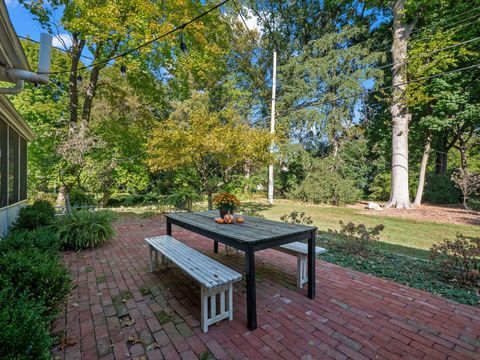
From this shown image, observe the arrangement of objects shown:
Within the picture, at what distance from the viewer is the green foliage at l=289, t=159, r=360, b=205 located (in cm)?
1270

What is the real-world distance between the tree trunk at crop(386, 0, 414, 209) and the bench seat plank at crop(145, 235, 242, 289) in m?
10.6

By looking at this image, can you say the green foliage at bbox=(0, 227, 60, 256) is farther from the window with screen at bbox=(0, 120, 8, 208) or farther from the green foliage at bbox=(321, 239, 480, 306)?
the green foliage at bbox=(321, 239, 480, 306)

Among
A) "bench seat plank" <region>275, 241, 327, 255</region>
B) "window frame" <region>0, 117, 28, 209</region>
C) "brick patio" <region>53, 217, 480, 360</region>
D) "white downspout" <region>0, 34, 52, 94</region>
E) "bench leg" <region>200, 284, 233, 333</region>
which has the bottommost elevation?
"brick patio" <region>53, 217, 480, 360</region>

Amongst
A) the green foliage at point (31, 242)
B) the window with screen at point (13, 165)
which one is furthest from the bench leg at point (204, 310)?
the window with screen at point (13, 165)

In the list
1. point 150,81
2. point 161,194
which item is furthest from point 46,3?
point 161,194

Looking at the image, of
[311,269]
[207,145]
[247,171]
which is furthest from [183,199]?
[311,269]

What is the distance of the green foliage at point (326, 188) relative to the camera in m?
12.7

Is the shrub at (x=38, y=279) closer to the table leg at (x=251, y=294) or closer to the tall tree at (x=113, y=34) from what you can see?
the table leg at (x=251, y=294)

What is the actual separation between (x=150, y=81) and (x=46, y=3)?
3990 millimetres

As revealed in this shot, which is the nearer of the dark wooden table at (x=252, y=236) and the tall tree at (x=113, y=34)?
the dark wooden table at (x=252, y=236)

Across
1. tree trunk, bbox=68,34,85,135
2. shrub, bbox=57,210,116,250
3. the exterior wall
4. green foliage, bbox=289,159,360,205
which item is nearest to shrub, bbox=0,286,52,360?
shrub, bbox=57,210,116,250

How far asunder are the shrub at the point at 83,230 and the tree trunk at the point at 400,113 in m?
11.1

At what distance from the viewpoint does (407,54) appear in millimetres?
10156

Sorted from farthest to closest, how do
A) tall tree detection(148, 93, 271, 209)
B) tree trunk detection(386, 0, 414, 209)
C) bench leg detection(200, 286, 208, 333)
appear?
tree trunk detection(386, 0, 414, 209)
tall tree detection(148, 93, 271, 209)
bench leg detection(200, 286, 208, 333)
